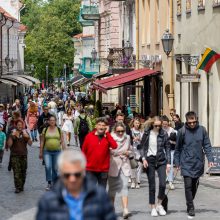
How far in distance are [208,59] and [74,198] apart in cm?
1895

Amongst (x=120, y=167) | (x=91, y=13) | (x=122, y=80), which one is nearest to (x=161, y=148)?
(x=120, y=167)

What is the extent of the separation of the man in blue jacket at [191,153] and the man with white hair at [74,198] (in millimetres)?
8218

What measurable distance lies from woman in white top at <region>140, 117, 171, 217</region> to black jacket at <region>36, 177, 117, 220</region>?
27.4 ft

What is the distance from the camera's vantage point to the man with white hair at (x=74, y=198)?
6.57 m

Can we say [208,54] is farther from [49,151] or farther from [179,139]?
[179,139]

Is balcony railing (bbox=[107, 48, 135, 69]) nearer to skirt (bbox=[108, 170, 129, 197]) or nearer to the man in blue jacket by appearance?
the man in blue jacket

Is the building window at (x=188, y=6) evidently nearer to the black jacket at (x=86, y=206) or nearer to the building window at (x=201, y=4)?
the building window at (x=201, y=4)

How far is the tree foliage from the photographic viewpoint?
113 metres

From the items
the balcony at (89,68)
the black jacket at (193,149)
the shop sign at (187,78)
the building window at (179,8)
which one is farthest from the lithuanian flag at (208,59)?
the balcony at (89,68)

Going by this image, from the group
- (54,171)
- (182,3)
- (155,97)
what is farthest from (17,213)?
(155,97)

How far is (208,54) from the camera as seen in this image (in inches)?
987

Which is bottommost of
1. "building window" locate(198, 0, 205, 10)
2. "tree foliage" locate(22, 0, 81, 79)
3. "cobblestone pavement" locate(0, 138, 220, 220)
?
"cobblestone pavement" locate(0, 138, 220, 220)

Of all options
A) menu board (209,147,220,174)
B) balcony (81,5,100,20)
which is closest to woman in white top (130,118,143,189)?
menu board (209,147,220,174)

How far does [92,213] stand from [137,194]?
40.0 ft
